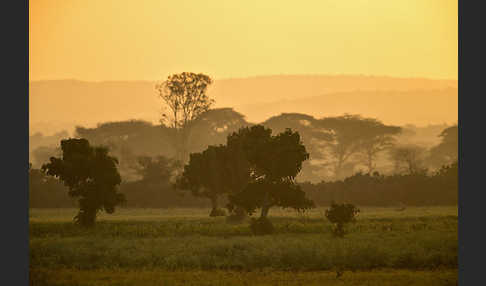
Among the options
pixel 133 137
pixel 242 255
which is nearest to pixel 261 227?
pixel 242 255

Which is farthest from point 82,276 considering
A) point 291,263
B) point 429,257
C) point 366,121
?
point 366,121

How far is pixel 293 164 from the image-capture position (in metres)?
70.8

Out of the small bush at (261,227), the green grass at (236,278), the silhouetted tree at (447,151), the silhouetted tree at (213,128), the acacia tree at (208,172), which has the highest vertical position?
the silhouetted tree at (213,128)

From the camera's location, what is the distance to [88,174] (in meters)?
76.9

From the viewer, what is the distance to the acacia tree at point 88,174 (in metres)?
75.3

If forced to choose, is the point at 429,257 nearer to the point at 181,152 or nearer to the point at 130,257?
the point at 130,257

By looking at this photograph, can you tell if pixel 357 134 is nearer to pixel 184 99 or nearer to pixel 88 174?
pixel 184 99

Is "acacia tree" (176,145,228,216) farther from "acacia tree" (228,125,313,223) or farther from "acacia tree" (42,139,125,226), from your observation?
"acacia tree" (228,125,313,223)

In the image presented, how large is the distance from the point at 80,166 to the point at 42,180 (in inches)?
1674

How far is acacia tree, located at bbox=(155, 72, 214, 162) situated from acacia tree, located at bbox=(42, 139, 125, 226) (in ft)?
266

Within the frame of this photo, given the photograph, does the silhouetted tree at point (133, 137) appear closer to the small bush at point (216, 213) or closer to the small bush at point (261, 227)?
the small bush at point (216, 213)

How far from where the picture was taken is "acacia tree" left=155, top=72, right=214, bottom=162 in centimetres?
16100

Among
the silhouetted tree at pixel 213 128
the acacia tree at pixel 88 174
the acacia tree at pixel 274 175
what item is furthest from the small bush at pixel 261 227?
the silhouetted tree at pixel 213 128

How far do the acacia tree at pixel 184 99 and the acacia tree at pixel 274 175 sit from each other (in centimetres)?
8963
